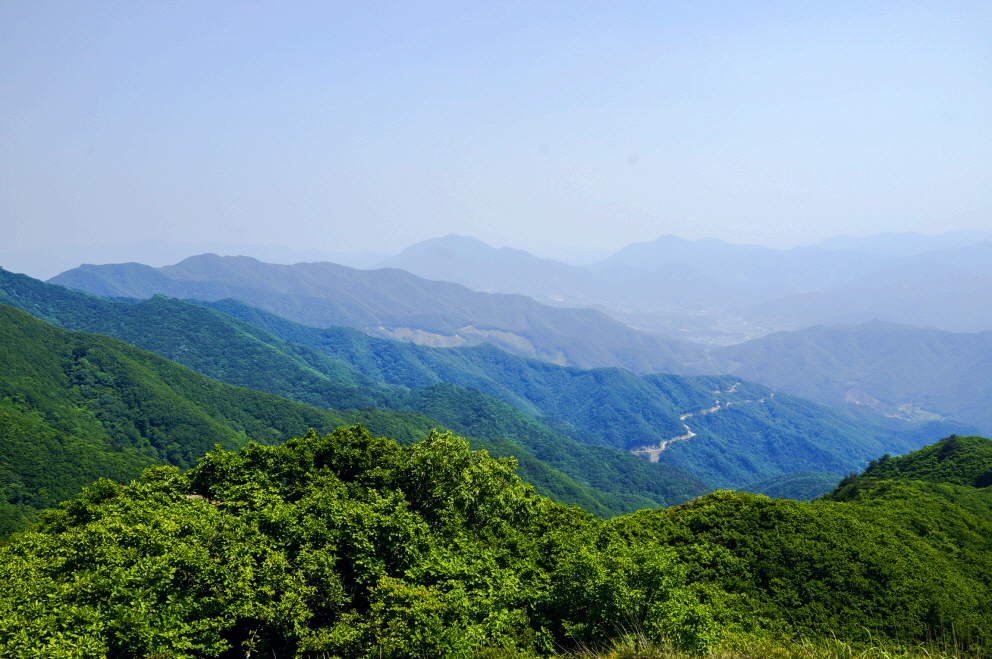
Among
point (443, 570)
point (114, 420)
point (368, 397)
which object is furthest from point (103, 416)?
point (443, 570)

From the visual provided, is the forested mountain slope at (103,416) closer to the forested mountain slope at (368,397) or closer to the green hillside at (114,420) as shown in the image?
the green hillside at (114,420)

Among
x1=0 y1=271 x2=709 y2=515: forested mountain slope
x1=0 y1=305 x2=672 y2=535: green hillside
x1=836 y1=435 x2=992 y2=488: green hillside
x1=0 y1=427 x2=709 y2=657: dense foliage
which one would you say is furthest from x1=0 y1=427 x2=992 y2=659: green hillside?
x1=0 y1=271 x2=709 y2=515: forested mountain slope

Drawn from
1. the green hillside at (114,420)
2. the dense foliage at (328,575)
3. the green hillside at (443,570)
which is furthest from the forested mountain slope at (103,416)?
the dense foliage at (328,575)

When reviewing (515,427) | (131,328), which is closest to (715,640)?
(515,427)

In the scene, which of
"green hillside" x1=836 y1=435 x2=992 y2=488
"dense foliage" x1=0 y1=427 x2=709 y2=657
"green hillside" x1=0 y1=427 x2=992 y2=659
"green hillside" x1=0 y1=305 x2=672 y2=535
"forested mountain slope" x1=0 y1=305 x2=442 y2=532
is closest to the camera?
"dense foliage" x1=0 y1=427 x2=709 y2=657

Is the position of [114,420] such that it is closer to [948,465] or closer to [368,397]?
[368,397]

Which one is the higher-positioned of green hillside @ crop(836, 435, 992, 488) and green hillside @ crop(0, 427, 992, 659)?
green hillside @ crop(0, 427, 992, 659)

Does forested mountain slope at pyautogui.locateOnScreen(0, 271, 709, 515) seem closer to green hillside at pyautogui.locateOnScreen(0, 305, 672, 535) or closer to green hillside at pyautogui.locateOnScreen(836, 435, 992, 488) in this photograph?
green hillside at pyautogui.locateOnScreen(0, 305, 672, 535)

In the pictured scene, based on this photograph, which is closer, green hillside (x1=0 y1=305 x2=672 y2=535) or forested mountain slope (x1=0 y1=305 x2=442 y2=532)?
forested mountain slope (x1=0 y1=305 x2=442 y2=532)

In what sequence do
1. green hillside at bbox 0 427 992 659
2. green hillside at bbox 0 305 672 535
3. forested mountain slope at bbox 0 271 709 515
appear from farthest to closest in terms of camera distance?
forested mountain slope at bbox 0 271 709 515 → green hillside at bbox 0 305 672 535 → green hillside at bbox 0 427 992 659
